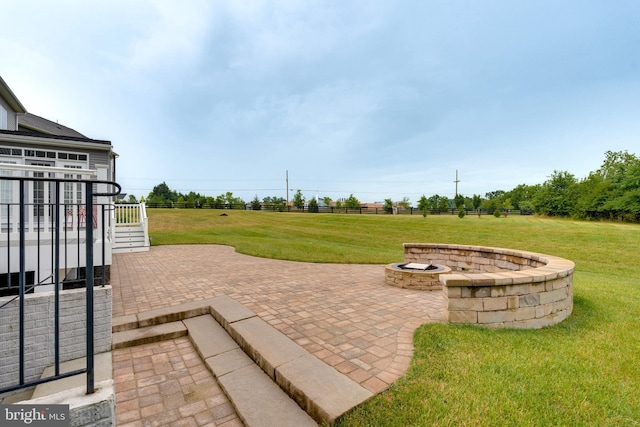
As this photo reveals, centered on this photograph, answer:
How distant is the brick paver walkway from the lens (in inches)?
107

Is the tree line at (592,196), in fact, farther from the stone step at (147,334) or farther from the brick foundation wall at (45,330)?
the brick foundation wall at (45,330)

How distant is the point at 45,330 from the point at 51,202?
2.19 metres

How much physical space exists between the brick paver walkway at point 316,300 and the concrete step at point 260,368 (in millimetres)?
198

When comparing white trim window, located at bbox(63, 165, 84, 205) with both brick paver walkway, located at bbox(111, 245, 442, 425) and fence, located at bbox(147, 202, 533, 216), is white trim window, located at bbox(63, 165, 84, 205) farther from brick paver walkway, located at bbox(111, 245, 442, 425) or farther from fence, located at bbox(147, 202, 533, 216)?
fence, located at bbox(147, 202, 533, 216)

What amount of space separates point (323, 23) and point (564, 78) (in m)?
11.8

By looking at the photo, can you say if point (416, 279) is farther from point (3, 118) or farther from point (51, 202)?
point (3, 118)

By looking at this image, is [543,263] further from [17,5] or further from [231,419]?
[17,5]

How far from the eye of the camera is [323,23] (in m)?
11.9

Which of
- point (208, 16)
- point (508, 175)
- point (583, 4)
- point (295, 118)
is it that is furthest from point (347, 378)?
point (508, 175)

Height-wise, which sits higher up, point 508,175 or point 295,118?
point 295,118

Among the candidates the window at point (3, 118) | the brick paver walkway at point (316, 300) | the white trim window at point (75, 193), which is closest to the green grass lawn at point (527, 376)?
the brick paver walkway at point (316, 300)

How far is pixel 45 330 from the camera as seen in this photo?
2938mm

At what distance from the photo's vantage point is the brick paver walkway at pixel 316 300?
271cm

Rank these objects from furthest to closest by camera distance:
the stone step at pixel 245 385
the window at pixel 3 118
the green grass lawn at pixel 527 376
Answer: the window at pixel 3 118 < the stone step at pixel 245 385 < the green grass lawn at pixel 527 376
